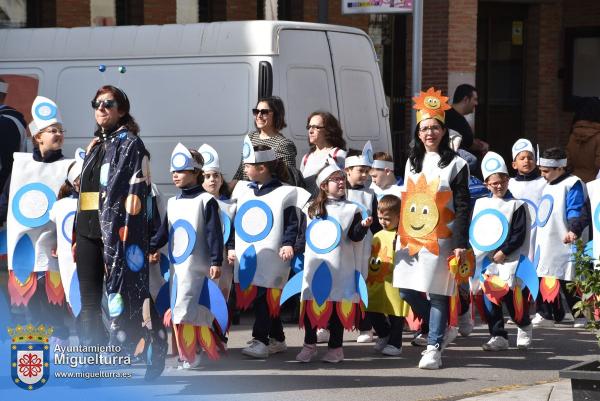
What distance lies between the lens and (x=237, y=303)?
974 centimetres

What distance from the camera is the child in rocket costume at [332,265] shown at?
9.41m

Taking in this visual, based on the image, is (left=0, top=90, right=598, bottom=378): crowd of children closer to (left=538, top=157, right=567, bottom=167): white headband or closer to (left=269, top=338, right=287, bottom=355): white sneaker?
(left=269, top=338, right=287, bottom=355): white sneaker

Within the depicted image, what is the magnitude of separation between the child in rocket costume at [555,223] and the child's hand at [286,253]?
303cm

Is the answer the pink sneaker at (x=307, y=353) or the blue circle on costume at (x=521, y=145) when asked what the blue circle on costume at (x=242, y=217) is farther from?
the blue circle on costume at (x=521, y=145)

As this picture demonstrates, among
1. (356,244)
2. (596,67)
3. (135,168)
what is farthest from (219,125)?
(596,67)

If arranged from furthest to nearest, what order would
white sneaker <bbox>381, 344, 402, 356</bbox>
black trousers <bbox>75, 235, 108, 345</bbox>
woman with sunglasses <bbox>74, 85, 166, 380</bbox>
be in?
1. white sneaker <bbox>381, 344, 402, 356</bbox>
2. black trousers <bbox>75, 235, 108, 345</bbox>
3. woman with sunglasses <bbox>74, 85, 166, 380</bbox>

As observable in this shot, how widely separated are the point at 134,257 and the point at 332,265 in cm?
197

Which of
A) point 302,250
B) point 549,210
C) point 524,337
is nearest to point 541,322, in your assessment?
point 549,210

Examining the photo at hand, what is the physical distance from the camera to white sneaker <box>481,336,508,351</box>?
33.5 ft

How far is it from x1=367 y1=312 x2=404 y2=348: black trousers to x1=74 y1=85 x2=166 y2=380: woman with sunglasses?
2447 millimetres

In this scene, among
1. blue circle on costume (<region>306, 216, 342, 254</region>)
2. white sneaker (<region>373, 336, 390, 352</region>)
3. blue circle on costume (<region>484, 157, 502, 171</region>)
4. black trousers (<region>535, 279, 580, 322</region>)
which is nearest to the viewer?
blue circle on costume (<region>306, 216, 342, 254</region>)

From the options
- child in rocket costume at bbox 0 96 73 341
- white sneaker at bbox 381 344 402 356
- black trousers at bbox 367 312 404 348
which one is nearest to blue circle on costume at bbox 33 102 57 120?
child in rocket costume at bbox 0 96 73 341

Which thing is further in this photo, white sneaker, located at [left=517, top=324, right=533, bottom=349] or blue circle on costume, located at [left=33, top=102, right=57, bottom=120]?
white sneaker, located at [left=517, top=324, right=533, bottom=349]

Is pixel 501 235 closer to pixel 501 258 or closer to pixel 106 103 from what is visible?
pixel 501 258
